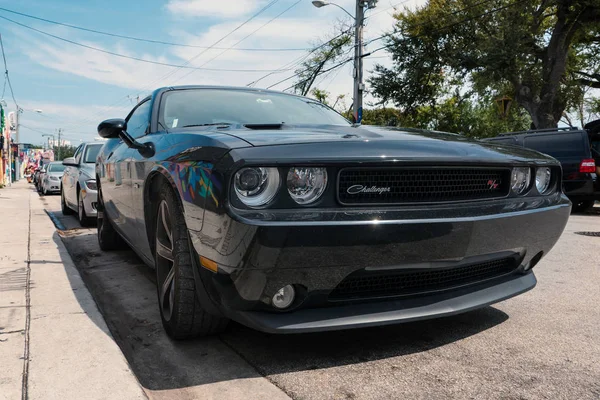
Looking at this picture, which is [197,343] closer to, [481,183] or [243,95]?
[481,183]

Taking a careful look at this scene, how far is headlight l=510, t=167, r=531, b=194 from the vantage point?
8.48 ft

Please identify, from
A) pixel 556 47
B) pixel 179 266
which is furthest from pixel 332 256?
pixel 556 47

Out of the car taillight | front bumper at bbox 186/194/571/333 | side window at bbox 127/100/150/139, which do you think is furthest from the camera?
the car taillight

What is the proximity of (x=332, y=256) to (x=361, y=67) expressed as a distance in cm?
1619

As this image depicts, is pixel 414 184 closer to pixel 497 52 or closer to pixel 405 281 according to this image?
pixel 405 281

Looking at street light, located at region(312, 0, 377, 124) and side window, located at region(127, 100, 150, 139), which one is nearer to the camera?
side window, located at region(127, 100, 150, 139)

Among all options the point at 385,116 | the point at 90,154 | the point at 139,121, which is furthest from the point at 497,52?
the point at 139,121

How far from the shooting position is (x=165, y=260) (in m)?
2.73

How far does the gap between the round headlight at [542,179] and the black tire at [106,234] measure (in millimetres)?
3946

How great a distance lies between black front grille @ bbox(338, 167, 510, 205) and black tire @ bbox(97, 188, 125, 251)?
3643 mm

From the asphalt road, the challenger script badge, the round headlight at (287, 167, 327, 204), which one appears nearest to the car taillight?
the asphalt road

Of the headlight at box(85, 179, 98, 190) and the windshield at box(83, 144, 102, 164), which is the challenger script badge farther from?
the windshield at box(83, 144, 102, 164)

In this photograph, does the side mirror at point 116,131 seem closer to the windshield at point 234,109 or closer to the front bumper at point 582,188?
the windshield at point 234,109

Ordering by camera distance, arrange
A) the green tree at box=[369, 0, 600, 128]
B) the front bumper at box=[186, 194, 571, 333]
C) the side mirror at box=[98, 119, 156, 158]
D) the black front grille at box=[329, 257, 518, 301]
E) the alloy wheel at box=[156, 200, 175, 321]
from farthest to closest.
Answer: the green tree at box=[369, 0, 600, 128], the side mirror at box=[98, 119, 156, 158], the alloy wheel at box=[156, 200, 175, 321], the black front grille at box=[329, 257, 518, 301], the front bumper at box=[186, 194, 571, 333]
